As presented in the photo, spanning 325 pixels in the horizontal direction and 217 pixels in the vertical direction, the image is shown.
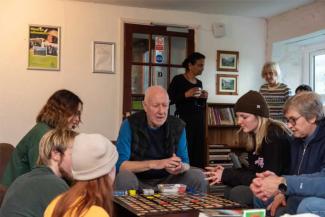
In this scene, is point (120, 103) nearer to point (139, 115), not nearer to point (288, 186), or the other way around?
point (139, 115)

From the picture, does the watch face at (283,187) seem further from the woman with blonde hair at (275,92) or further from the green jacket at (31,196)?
the woman with blonde hair at (275,92)

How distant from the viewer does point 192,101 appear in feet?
17.0

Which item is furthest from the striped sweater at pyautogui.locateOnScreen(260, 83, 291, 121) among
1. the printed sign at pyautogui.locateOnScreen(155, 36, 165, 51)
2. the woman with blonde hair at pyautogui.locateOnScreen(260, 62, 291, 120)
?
the printed sign at pyautogui.locateOnScreen(155, 36, 165, 51)

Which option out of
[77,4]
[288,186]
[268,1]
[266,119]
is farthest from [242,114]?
[77,4]

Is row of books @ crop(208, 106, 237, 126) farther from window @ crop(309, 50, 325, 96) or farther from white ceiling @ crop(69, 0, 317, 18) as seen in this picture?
white ceiling @ crop(69, 0, 317, 18)

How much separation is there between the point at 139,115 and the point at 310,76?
10.6 ft

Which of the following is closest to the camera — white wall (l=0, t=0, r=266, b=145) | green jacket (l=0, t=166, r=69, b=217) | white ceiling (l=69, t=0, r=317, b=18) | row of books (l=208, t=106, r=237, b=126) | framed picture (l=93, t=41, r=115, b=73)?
green jacket (l=0, t=166, r=69, b=217)

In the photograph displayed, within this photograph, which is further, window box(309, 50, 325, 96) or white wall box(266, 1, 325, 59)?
window box(309, 50, 325, 96)

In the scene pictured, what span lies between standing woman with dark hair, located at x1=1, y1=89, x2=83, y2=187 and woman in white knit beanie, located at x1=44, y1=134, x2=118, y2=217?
3.87 feet

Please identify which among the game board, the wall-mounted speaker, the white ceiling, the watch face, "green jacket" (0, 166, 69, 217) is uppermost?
the white ceiling

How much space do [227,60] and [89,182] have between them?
4.65m

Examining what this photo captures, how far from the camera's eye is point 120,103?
5465 mm

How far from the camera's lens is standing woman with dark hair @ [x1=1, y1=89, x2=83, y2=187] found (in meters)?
2.69

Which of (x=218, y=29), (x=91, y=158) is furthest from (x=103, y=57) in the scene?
(x=91, y=158)
